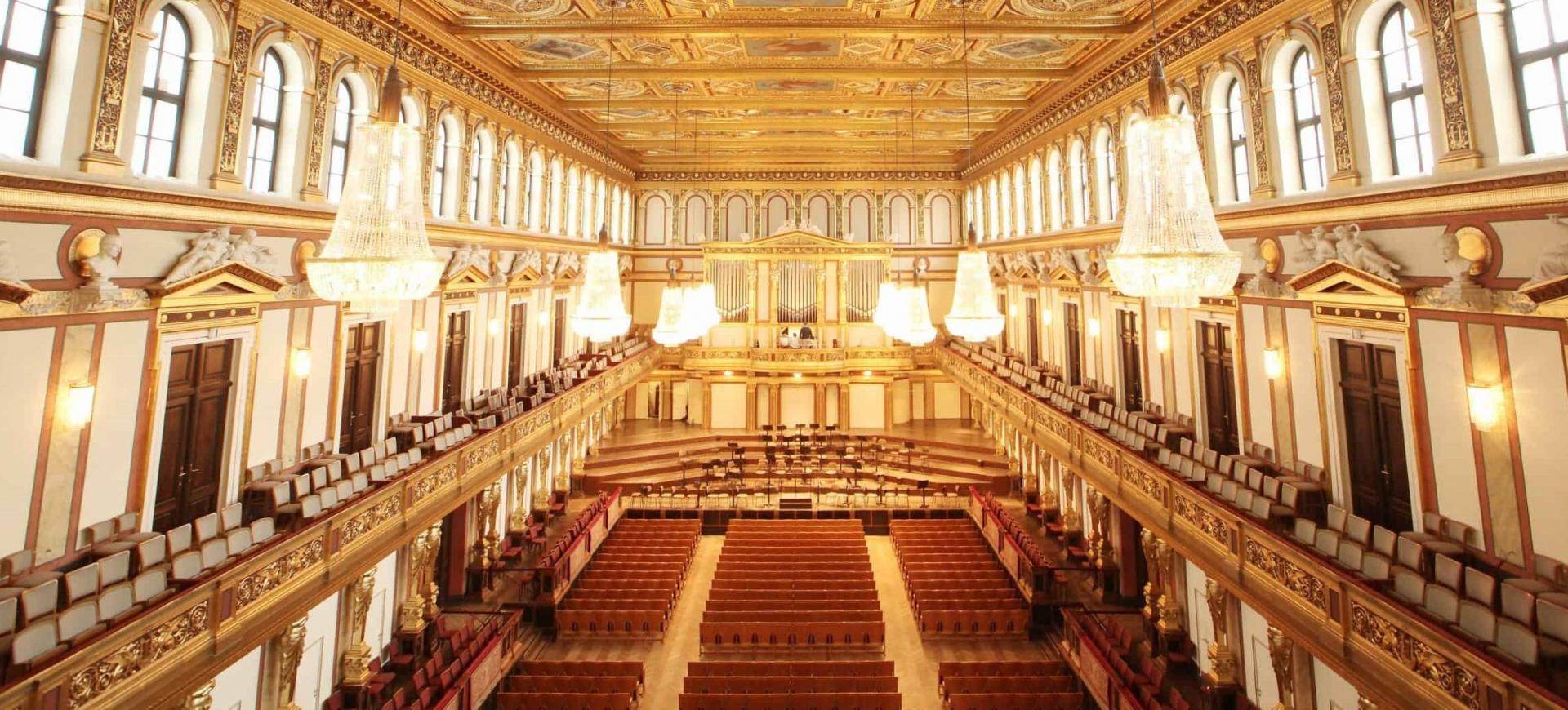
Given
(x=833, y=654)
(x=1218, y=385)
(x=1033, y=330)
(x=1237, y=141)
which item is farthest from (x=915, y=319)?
(x=1033, y=330)

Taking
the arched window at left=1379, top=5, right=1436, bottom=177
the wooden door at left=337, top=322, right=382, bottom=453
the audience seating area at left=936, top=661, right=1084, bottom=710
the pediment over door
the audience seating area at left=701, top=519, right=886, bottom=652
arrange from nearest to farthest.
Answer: the arched window at left=1379, top=5, right=1436, bottom=177
the pediment over door
the audience seating area at left=936, top=661, right=1084, bottom=710
the wooden door at left=337, top=322, right=382, bottom=453
the audience seating area at left=701, top=519, right=886, bottom=652

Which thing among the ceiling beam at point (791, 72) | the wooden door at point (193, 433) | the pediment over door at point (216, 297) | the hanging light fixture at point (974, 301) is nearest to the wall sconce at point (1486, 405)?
the hanging light fixture at point (974, 301)

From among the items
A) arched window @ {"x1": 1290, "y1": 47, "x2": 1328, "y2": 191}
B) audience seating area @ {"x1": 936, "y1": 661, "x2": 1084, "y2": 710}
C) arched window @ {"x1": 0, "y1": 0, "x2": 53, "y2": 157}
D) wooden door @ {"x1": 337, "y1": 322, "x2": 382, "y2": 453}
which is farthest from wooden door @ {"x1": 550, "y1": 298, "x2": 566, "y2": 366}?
arched window @ {"x1": 1290, "y1": 47, "x2": 1328, "y2": 191}

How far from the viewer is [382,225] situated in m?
5.25

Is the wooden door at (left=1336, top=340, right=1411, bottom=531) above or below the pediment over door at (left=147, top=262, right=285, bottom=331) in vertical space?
below

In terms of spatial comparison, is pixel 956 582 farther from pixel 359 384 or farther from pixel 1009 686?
pixel 359 384

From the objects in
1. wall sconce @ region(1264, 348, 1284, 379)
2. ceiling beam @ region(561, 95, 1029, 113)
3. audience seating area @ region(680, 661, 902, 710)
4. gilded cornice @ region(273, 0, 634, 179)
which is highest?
ceiling beam @ region(561, 95, 1029, 113)

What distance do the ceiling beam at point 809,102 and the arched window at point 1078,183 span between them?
88.2 inches

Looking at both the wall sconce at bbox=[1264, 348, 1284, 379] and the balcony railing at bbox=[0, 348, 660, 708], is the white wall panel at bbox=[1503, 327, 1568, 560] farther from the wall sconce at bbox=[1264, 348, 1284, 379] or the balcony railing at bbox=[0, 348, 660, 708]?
the balcony railing at bbox=[0, 348, 660, 708]

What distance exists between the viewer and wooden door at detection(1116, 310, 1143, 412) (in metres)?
14.4

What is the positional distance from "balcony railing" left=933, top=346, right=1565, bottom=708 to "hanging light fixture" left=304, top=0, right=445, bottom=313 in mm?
8538

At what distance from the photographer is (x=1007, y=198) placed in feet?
72.5

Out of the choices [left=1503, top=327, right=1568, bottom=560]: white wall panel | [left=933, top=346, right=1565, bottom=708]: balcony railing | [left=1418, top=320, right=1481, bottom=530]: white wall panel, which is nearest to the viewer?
[left=933, top=346, right=1565, bottom=708]: balcony railing

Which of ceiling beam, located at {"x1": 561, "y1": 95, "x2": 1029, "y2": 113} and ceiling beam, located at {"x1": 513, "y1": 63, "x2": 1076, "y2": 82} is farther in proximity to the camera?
ceiling beam, located at {"x1": 561, "y1": 95, "x2": 1029, "y2": 113}
